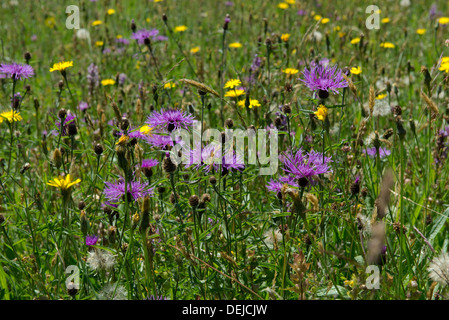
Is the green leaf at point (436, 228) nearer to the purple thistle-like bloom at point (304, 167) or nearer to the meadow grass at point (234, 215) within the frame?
the meadow grass at point (234, 215)

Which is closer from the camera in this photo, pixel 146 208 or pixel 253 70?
pixel 146 208

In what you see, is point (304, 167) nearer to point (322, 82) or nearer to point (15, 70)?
point (322, 82)

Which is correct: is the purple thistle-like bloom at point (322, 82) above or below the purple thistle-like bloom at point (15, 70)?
above

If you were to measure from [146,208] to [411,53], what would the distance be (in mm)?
3486

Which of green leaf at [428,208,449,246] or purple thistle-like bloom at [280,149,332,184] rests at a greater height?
purple thistle-like bloom at [280,149,332,184]

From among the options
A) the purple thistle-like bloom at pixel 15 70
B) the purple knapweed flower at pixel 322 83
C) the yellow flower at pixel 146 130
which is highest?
the purple knapweed flower at pixel 322 83

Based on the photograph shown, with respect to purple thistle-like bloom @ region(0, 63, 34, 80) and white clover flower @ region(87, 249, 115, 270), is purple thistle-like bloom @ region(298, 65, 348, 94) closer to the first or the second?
white clover flower @ region(87, 249, 115, 270)

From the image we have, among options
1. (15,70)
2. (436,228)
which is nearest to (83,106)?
(15,70)

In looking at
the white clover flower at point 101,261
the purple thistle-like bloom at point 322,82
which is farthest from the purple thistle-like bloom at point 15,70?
the purple thistle-like bloom at point 322,82

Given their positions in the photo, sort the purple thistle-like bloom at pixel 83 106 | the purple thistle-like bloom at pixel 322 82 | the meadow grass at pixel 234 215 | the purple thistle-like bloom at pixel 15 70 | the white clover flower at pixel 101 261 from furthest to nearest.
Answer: the purple thistle-like bloom at pixel 83 106 < the purple thistle-like bloom at pixel 15 70 < the purple thistle-like bloom at pixel 322 82 < the white clover flower at pixel 101 261 < the meadow grass at pixel 234 215

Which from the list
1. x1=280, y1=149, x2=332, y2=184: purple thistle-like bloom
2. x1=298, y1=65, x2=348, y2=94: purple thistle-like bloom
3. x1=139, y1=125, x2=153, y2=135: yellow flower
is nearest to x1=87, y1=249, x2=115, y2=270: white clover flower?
x1=139, y1=125, x2=153, y2=135: yellow flower

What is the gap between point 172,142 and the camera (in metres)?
1.75
